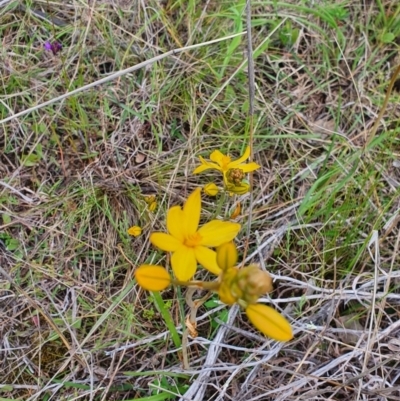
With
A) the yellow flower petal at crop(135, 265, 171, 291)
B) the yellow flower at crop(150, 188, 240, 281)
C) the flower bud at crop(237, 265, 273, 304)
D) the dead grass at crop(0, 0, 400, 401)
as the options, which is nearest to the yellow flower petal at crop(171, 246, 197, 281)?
the yellow flower at crop(150, 188, 240, 281)

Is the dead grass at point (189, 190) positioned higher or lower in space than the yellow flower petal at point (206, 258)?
lower

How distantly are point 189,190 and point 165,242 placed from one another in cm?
71

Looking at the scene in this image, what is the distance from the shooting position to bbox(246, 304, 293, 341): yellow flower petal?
0.86 m

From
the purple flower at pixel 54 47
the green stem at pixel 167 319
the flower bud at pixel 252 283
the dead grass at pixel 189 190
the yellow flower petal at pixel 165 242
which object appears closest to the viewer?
the flower bud at pixel 252 283

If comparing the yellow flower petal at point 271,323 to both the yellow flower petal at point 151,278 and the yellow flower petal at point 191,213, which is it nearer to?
the yellow flower petal at point 151,278

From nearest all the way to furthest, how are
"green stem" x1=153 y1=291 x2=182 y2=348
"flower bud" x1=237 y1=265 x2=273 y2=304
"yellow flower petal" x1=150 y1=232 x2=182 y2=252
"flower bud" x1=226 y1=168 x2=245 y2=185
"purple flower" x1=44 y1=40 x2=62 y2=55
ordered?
"flower bud" x1=237 y1=265 x2=273 y2=304, "yellow flower petal" x1=150 y1=232 x2=182 y2=252, "flower bud" x1=226 y1=168 x2=245 y2=185, "green stem" x1=153 y1=291 x2=182 y2=348, "purple flower" x1=44 y1=40 x2=62 y2=55

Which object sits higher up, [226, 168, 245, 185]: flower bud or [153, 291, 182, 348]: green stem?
[226, 168, 245, 185]: flower bud

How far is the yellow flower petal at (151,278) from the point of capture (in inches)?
35.3

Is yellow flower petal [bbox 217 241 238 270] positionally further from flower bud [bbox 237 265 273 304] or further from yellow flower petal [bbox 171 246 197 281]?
yellow flower petal [bbox 171 246 197 281]

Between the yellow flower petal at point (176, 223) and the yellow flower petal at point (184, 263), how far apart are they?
0.09 feet

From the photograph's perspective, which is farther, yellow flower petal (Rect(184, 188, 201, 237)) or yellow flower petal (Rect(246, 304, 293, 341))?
yellow flower petal (Rect(184, 188, 201, 237))

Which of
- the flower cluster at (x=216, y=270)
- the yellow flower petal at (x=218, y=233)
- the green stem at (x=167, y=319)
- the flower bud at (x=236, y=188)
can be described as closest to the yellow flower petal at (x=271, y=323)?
the flower cluster at (x=216, y=270)

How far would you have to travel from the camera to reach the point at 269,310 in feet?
2.87

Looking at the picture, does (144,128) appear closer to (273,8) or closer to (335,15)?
(273,8)
